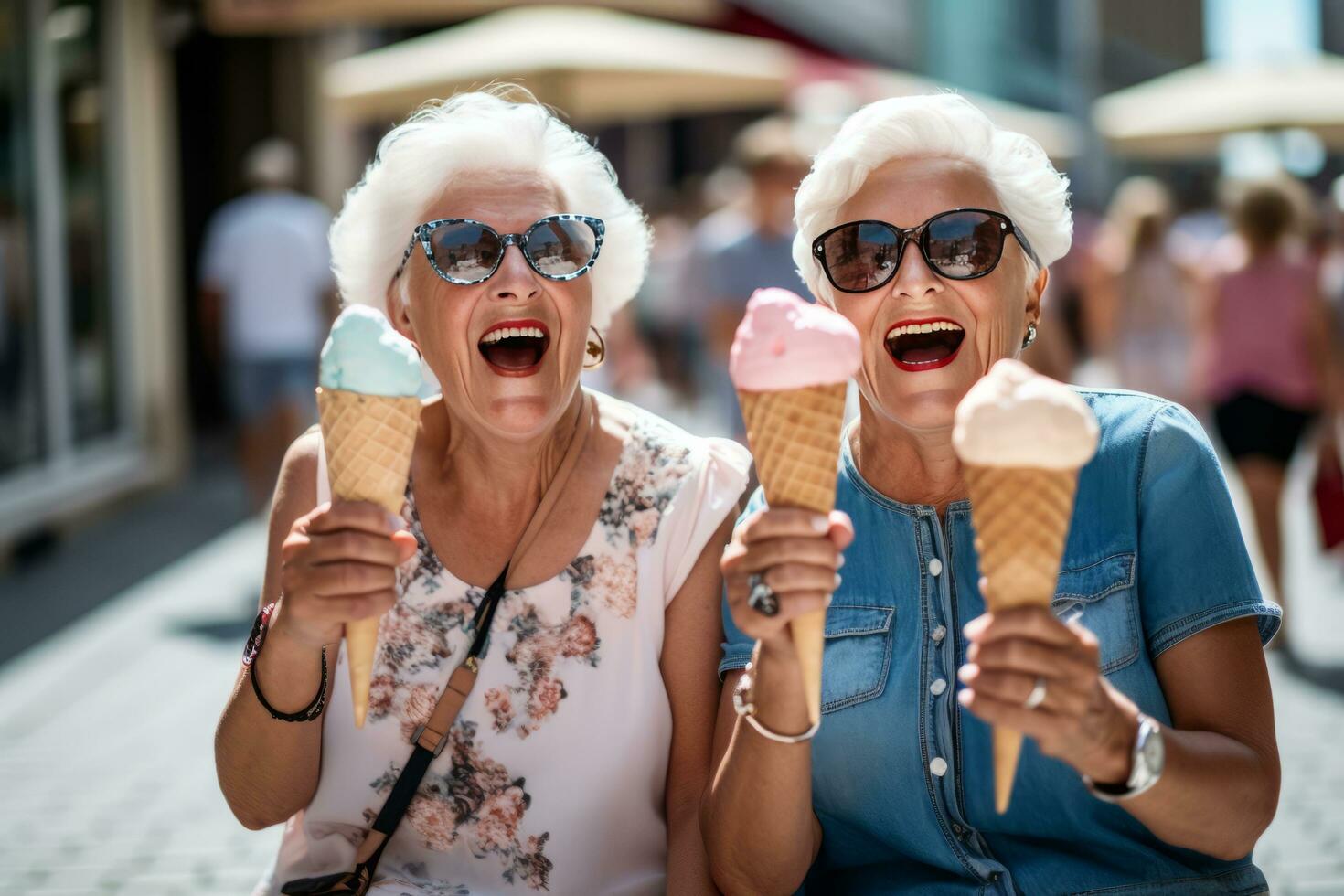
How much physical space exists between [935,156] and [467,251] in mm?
792

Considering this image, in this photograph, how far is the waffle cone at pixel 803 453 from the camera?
180cm

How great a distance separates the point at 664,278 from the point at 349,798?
11.8 m

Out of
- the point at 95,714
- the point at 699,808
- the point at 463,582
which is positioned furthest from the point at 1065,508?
the point at 95,714

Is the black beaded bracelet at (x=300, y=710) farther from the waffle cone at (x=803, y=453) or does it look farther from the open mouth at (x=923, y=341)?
the open mouth at (x=923, y=341)

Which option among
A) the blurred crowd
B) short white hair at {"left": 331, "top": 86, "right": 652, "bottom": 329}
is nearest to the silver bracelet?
short white hair at {"left": 331, "top": 86, "right": 652, "bottom": 329}

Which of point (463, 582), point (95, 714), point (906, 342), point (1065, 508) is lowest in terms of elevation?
point (95, 714)

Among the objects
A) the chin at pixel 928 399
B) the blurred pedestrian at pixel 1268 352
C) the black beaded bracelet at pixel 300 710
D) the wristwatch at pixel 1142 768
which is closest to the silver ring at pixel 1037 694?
the wristwatch at pixel 1142 768

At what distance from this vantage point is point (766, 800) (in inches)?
82.3

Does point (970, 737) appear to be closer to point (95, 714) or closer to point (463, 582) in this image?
point (463, 582)

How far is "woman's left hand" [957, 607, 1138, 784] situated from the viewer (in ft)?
5.43

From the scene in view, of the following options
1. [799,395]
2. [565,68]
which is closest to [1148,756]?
[799,395]

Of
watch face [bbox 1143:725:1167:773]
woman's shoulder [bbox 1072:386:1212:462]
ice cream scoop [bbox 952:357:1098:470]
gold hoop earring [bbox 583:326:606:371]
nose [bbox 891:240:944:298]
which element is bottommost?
watch face [bbox 1143:725:1167:773]

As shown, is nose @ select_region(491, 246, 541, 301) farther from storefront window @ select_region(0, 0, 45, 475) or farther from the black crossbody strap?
storefront window @ select_region(0, 0, 45, 475)

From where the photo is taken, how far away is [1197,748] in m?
1.95
